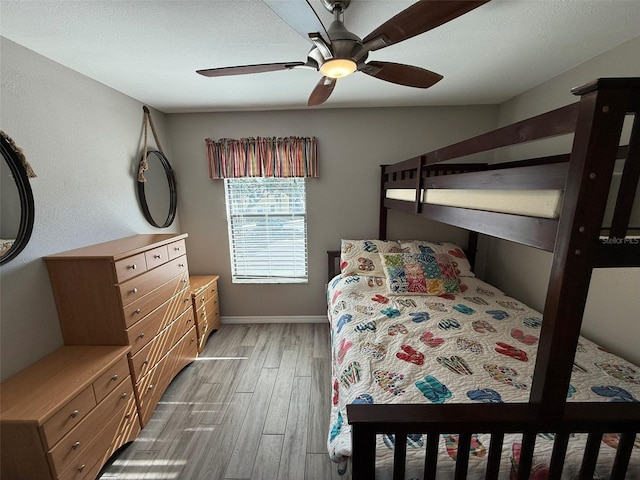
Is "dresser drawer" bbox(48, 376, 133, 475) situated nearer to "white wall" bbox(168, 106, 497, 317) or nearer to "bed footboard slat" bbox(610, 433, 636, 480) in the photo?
"white wall" bbox(168, 106, 497, 317)

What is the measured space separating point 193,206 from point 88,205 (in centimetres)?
111

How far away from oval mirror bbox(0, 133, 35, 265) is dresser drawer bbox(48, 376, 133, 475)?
0.89 meters

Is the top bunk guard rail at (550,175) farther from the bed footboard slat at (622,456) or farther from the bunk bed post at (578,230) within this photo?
the bed footboard slat at (622,456)

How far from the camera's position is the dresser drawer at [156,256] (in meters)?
1.80

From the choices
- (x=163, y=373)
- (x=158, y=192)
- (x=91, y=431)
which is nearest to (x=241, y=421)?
(x=163, y=373)

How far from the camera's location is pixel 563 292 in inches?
25.8

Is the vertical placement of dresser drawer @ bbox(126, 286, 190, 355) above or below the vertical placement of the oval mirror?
below

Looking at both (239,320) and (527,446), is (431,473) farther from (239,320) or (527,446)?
(239,320)

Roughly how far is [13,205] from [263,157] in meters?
1.81

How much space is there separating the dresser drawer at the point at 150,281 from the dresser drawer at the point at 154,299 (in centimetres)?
2

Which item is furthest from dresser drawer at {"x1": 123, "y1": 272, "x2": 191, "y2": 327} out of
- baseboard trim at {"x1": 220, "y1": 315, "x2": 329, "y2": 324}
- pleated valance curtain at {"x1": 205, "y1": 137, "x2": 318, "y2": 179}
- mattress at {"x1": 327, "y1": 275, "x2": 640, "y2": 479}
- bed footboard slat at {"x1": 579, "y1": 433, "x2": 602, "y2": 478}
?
bed footboard slat at {"x1": 579, "y1": 433, "x2": 602, "y2": 478}

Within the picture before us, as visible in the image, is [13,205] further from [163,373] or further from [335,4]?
[335,4]

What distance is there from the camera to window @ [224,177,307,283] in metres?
2.86

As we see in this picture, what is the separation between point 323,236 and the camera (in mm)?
2922
